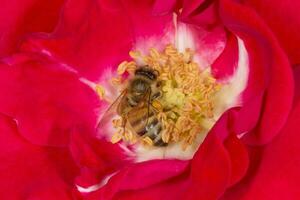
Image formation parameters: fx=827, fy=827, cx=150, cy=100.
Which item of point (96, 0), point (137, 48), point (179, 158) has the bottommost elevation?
point (179, 158)

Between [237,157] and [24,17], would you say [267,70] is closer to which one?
[237,157]

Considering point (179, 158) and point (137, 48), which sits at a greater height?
point (137, 48)

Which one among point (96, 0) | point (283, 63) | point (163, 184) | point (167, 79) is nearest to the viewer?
point (283, 63)

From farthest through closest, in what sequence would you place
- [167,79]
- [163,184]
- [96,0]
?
[167,79] → [96,0] → [163,184]

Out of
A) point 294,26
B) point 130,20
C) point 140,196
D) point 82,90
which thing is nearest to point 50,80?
point 82,90

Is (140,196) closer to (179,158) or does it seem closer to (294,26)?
(179,158)

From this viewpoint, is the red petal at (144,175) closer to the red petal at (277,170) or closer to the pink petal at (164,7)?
the red petal at (277,170)

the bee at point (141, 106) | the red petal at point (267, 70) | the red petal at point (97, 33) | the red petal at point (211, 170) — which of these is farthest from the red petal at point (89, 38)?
the red petal at point (211, 170)

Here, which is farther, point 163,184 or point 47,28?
point 47,28
